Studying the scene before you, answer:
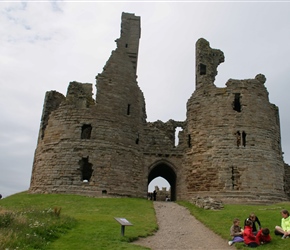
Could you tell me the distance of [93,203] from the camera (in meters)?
19.0

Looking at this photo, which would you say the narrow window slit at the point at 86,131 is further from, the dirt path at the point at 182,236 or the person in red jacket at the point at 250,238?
the person in red jacket at the point at 250,238

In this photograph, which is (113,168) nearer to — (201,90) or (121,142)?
(121,142)

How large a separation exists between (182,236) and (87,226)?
3535 millimetres

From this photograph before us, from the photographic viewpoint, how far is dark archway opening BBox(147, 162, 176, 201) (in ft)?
→ 85.4

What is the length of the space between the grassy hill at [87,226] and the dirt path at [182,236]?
35cm

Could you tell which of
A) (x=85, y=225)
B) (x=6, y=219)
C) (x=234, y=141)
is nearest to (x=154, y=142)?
(x=234, y=141)

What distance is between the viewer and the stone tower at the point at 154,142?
22.2m

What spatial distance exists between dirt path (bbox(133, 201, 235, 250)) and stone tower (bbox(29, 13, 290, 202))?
613 cm

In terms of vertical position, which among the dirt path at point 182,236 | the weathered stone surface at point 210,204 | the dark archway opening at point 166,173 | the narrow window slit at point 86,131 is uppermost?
the narrow window slit at point 86,131

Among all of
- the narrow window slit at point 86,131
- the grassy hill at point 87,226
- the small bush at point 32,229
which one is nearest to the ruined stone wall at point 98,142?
the narrow window slit at point 86,131

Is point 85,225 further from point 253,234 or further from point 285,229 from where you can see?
point 285,229

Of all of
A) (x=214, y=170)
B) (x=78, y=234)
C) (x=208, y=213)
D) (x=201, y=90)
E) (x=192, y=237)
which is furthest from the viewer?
(x=201, y=90)

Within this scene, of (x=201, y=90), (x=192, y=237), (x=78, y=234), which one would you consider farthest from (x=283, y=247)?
(x=201, y=90)

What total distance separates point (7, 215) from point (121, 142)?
13.0 meters
